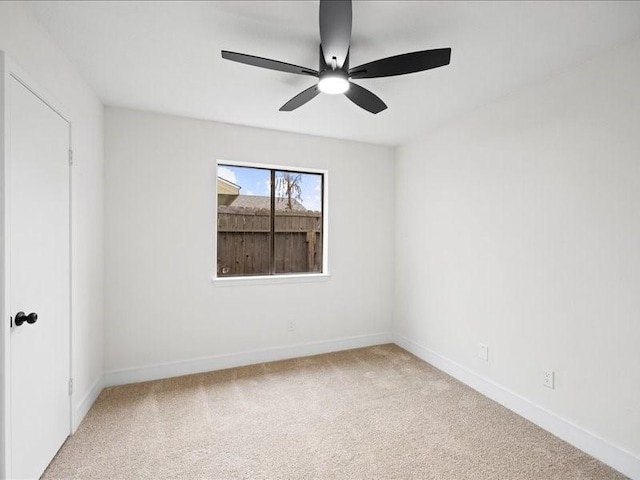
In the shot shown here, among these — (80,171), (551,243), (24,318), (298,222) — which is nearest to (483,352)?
(551,243)

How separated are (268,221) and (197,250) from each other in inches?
33.1

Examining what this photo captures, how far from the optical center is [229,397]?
267 centimetres

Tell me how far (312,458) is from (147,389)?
1668mm

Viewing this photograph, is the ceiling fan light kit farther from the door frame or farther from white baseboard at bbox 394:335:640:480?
white baseboard at bbox 394:335:640:480

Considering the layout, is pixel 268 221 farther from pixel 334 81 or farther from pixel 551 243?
pixel 551 243

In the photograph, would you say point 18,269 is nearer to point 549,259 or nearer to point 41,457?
Result: point 41,457

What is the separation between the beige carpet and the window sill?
0.88 metres

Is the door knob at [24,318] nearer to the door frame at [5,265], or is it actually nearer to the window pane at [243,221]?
the door frame at [5,265]

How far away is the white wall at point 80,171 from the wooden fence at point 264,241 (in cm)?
113

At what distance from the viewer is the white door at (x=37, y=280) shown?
4.99 feet

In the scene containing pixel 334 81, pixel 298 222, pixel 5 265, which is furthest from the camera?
pixel 298 222

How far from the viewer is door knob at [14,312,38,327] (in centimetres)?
152

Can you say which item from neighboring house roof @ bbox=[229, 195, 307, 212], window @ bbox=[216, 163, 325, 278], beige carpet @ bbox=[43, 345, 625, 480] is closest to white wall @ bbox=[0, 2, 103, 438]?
beige carpet @ bbox=[43, 345, 625, 480]

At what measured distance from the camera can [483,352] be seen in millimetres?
2779
